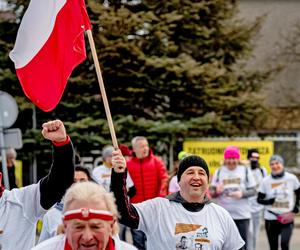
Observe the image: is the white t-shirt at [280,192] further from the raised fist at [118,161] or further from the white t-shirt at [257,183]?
the raised fist at [118,161]

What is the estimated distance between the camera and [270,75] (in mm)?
23797

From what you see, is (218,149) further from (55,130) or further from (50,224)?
(55,130)

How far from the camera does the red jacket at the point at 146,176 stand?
41.1 feet

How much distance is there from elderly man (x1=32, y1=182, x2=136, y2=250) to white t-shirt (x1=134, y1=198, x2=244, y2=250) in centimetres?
216

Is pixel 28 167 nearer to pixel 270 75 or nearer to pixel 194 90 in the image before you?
pixel 194 90

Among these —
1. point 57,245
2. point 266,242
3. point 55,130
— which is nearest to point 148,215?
point 55,130

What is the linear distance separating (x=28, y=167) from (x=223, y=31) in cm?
658

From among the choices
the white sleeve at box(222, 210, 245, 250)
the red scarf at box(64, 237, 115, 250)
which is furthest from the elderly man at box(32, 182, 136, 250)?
the white sleeve at box(222, 210, 245, 250)

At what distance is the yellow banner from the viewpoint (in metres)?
19.7

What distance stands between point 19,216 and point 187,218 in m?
1.42

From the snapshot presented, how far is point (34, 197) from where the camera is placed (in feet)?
17.0

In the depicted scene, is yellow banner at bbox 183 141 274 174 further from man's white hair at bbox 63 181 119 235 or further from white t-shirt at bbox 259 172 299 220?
man's white hair at bbox 63 181 119 235

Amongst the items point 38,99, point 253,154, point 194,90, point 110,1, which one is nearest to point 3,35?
point 110,1

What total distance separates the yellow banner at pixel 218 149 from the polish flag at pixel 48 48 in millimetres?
13405
